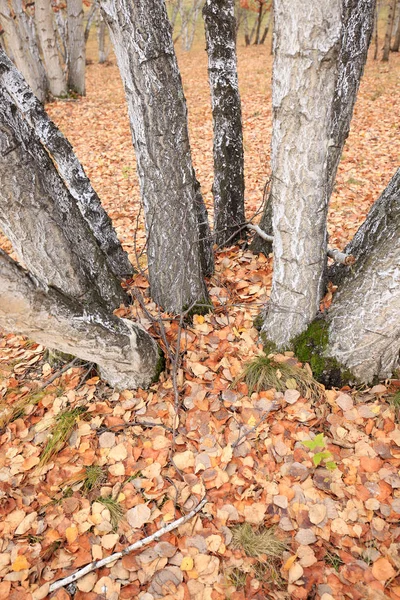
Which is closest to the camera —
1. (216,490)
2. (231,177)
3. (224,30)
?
(216,490)

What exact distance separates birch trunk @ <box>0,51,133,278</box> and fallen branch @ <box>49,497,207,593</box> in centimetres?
206

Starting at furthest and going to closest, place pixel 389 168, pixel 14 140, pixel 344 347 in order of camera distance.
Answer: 1. pixel 389 168
2. pixel 344 347
3. pixel 14 140

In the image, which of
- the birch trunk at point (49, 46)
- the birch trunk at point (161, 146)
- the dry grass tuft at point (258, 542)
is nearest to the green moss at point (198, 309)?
the birch trunk at point (161, 146)

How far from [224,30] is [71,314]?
255 centimetres

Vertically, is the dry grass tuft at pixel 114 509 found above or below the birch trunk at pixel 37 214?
below

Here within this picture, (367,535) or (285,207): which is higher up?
(285,207)

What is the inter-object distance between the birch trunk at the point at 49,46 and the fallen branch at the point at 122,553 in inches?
487

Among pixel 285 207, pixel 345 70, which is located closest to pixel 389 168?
pixel 345 70

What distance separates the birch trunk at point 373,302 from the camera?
2121mm

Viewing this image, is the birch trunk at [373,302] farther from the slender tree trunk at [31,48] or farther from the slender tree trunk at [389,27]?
the slender tree trunk at [389,27]

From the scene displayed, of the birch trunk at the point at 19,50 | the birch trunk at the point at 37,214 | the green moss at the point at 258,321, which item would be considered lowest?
the green moss at the point at 258,321

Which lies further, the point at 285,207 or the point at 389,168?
the point at 389,168

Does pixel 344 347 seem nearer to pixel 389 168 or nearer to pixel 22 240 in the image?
pixel 22 240

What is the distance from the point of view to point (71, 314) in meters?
2.04
